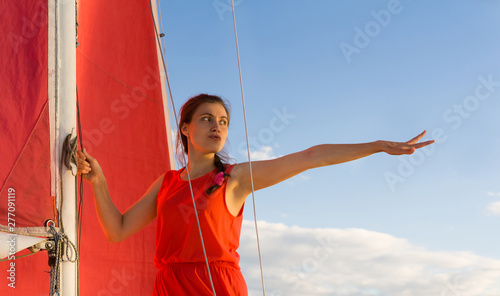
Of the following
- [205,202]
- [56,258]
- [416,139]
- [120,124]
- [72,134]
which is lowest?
[56,258]

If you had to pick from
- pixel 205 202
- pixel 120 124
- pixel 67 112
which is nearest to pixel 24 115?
pixel 67 112

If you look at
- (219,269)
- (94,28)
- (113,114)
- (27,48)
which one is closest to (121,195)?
(113,114)

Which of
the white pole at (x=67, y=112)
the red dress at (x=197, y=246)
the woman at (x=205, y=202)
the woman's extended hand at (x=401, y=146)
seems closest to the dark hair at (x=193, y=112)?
the woman at (x=205, y=202)

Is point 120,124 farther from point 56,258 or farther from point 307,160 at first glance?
point 307,160

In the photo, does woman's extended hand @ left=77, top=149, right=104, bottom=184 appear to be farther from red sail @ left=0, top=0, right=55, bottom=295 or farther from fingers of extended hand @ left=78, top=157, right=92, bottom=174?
red sail @ left=0, top=0, right=55, bottom=295

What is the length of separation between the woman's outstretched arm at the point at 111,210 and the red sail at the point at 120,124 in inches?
43.2

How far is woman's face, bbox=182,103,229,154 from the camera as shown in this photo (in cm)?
164

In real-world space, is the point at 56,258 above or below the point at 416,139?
below

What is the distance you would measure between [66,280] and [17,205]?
25cm

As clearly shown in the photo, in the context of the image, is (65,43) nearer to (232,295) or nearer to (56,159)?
(56,159)

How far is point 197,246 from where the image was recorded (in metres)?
1.50

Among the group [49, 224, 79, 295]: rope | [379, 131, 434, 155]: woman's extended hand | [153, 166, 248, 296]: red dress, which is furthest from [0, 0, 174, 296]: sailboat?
[379, 131, 434, 155]: woman's extended hand

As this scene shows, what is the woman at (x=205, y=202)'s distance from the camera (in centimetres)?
149

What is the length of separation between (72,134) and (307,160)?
28.2 inches
